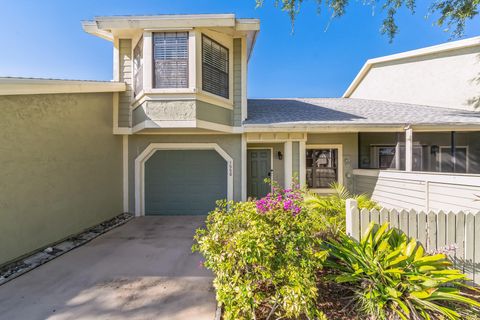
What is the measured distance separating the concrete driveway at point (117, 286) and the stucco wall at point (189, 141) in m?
2.48

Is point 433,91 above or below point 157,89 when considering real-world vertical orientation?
above

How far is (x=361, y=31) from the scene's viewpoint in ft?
37.4

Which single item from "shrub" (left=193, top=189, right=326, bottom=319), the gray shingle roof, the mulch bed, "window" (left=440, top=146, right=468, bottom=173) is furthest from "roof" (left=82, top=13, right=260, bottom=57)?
"window" (left=440, top=146, right=468, bottom=173)

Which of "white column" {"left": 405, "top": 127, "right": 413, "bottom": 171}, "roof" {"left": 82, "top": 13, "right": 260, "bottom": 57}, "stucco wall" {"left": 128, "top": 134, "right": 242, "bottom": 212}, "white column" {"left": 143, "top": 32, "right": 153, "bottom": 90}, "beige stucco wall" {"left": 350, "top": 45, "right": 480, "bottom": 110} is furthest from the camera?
"beige stucco wall" {"left": 350, "top": 45, "right": 480, "bottom": 110}

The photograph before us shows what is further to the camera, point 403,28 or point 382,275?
point 403,28

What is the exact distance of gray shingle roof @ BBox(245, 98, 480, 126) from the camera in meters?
6.61

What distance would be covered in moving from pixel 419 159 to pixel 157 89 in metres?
9.20

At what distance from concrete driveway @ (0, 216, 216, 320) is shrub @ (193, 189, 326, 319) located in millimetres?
842

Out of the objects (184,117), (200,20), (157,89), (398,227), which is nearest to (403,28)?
(200,20)

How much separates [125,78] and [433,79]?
12.3m

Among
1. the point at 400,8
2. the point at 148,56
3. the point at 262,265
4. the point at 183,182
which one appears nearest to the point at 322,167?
the point at 183,182

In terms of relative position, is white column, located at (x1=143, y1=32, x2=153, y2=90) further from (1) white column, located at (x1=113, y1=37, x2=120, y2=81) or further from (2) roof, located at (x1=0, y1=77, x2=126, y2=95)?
(1) white column, located at (x1=113, y1=37, x2=120, y2=81)

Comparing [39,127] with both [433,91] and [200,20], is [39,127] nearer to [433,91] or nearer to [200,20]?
[200,20]

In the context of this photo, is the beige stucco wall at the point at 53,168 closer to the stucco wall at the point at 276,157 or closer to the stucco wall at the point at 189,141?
the stucco wall at the point at 189,141
